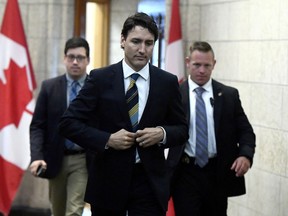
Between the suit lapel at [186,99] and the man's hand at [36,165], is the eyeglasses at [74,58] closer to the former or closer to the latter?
the man's hand at [36,165]

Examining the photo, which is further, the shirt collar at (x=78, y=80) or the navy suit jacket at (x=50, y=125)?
the shirt collar at (x=78, y=80)

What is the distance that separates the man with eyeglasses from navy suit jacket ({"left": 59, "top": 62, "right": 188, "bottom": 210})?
183 centimetres

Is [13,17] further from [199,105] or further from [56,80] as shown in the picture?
[199,105]

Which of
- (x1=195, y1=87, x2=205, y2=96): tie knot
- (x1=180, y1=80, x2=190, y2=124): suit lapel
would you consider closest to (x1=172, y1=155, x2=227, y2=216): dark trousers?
(x1=180, y1=80, x2=190, y2=124): suit lapel

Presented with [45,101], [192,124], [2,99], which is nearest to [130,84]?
[192,124]

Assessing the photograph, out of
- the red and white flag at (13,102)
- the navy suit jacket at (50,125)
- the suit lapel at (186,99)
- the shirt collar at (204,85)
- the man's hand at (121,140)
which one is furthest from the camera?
the red and white flag at (13,102)

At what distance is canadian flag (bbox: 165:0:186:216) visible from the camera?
755 centimetres

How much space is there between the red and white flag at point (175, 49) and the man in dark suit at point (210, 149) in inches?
83.6

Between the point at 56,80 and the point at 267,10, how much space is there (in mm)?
1933

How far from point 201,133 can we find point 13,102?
317 cm

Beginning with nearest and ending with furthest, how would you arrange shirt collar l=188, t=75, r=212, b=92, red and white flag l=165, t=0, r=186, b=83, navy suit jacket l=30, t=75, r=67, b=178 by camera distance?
shirt collar l=188, t=75, r=212, b=92, navy suit jacket l=30, t=75, r=67, b=178, red and white flag l=165, t=0, r=186, b=83

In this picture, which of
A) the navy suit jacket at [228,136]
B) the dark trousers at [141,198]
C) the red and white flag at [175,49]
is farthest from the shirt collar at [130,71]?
the red and white flag at [175,49]

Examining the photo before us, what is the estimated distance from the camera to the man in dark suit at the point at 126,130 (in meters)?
3.92

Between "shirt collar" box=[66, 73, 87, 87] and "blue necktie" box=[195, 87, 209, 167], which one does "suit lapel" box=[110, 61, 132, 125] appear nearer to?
"blue necktie" box=[195, 87, 209, 167]
